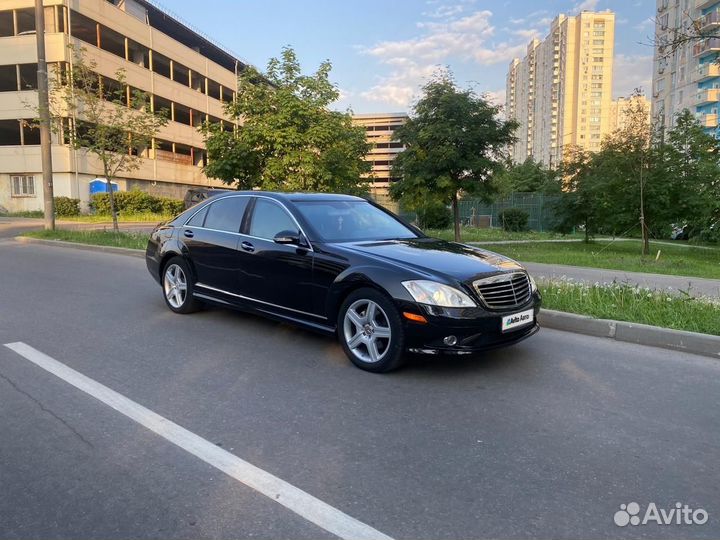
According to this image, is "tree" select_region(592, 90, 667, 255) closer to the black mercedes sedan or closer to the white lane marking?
the black mercedes sedan

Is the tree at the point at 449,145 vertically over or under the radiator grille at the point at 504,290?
over

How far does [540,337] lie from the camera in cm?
617

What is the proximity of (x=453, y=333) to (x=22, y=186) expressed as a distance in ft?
128

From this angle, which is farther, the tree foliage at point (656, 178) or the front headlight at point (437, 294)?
the tree foliage at point (656, 178)

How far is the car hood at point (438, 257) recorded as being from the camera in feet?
15.5

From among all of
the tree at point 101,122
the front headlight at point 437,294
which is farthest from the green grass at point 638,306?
the tree at point 101,122

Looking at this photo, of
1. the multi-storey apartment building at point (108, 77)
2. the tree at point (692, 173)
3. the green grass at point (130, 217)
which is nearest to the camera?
the tree at point (692, 173)

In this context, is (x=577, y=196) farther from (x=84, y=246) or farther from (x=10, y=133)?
(x=10, y=133)

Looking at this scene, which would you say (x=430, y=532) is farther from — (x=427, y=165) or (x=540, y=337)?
(x=427, y=165)

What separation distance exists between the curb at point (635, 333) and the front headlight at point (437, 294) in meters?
2.54

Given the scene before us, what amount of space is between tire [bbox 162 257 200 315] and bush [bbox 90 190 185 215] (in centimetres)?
2530

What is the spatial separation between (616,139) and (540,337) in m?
13.6

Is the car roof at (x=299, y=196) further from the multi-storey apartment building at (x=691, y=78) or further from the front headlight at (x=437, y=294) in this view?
the multi-storey apartment building at (x=691, y=78)

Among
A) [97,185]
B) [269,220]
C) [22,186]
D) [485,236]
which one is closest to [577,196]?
[485,236]
